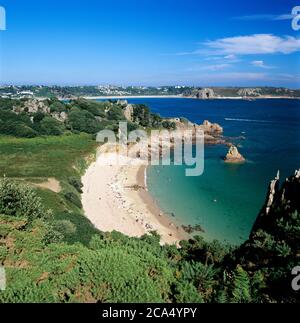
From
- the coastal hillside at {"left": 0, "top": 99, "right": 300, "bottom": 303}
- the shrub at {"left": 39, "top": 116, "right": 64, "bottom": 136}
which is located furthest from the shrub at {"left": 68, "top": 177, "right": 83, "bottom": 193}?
the shrub at {"left": 39, "top": 116, "right": 64, "bottom": 136}

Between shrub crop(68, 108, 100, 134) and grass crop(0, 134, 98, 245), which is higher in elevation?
shrub crop(68, 108, 100, 134)

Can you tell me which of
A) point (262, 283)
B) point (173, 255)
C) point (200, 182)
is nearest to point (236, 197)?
point (200, 182)

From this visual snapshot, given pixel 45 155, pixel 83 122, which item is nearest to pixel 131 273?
pixel 45 155

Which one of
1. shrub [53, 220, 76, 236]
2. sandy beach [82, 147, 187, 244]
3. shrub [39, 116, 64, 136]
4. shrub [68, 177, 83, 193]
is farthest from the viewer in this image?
shrub [39, 116, 64, 136]

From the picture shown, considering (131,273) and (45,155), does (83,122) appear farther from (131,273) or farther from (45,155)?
(131,273)
